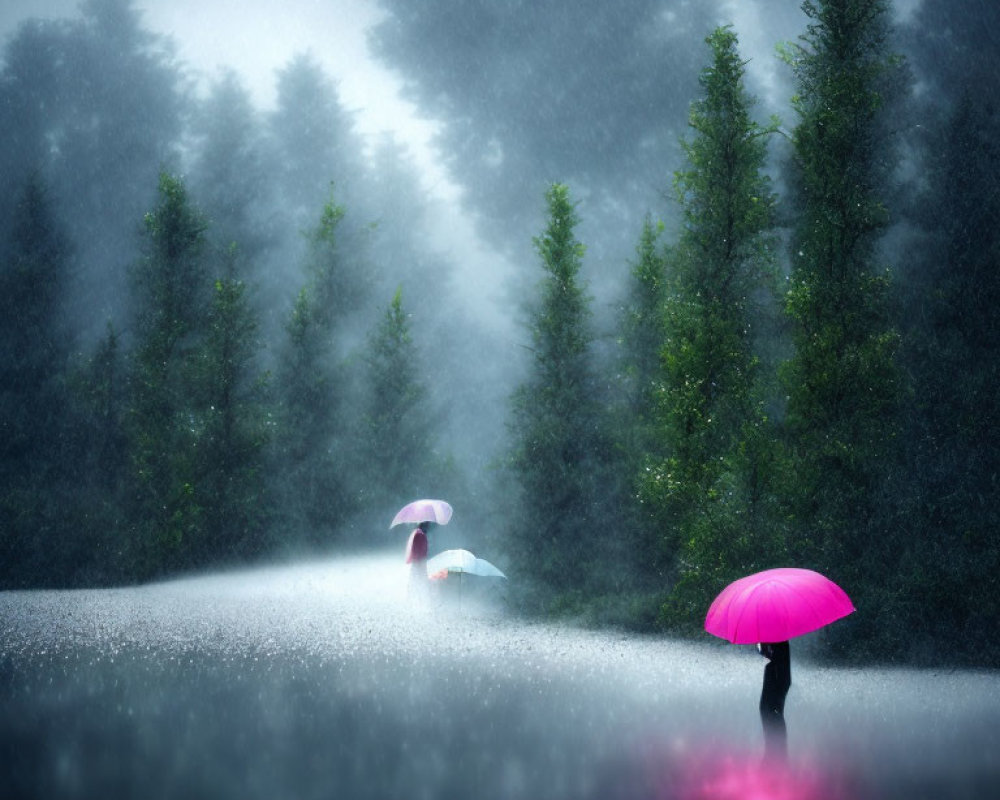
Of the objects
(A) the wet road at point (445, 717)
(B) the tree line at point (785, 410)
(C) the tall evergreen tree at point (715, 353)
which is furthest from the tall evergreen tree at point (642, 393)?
(A) the wet road at point (445, 717)

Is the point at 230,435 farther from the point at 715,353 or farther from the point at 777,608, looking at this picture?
the point at 777,608

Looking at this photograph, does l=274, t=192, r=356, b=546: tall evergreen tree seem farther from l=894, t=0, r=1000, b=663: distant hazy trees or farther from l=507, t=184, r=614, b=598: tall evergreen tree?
l=894, t=0, r=1000, b=663: distant hazy trees

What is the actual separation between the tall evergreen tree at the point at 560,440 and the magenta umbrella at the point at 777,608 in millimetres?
9426

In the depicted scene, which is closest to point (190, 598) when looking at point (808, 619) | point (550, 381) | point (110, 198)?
point (550, 381)

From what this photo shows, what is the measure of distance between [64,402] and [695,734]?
2742 cm

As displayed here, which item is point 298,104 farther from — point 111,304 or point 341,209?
point 341,209

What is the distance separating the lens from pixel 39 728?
6938 mm

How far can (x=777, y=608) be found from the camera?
6.16 m

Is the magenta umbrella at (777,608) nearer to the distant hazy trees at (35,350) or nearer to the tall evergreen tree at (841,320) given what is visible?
the tall evergreen tree at (841,320)

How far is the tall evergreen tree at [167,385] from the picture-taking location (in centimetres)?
2158

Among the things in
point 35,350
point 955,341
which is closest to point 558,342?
point 955,341

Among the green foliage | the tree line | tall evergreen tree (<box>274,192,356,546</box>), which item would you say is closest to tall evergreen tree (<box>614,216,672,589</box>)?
the tree line

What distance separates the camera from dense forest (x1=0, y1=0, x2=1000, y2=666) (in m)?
12.4

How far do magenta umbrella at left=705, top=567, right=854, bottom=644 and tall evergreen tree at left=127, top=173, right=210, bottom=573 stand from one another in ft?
59.8
